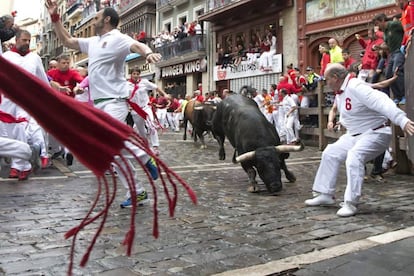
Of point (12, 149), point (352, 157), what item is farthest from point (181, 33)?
point (12, 149)

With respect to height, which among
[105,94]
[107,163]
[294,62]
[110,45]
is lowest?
[107,163]

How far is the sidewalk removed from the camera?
3340mm

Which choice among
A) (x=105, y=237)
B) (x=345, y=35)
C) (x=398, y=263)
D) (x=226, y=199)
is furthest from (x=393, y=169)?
(x=345, y=35)

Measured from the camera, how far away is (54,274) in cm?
324

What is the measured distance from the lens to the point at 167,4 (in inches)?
1364

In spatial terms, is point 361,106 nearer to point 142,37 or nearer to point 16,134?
point 16,134

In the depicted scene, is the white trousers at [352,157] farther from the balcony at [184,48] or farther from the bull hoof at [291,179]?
the balcony at [184,48]

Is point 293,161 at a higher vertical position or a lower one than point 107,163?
lower

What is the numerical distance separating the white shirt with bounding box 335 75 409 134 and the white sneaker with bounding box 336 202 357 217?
907 mm

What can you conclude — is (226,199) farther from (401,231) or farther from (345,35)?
(345,35)

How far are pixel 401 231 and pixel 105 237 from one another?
2.72 m

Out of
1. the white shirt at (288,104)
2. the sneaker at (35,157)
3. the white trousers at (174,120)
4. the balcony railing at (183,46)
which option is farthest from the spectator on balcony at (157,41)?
the sneaker at (35,157)

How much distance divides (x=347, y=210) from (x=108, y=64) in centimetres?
306

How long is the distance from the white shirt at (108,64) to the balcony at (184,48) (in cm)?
2486
